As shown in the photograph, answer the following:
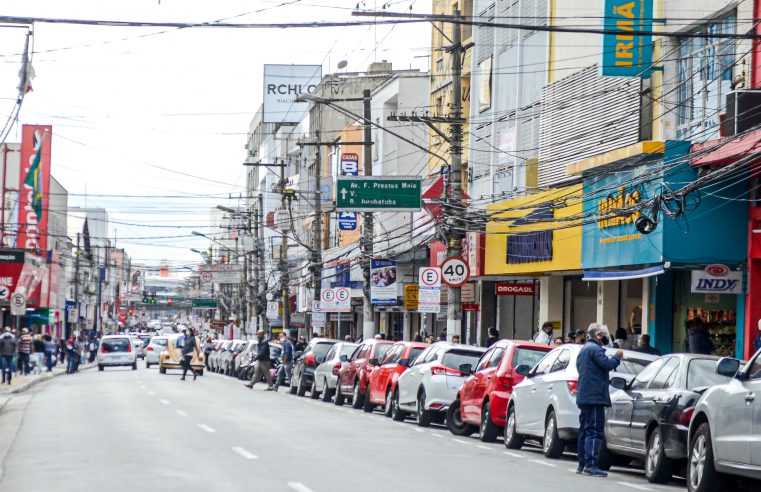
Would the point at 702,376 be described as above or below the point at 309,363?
above

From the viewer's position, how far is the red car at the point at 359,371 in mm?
30641

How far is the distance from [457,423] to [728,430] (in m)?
11.4

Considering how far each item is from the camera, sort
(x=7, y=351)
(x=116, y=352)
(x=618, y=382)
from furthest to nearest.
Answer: (x=116, y=352), (x=7, y=351), (x=618, y=382)

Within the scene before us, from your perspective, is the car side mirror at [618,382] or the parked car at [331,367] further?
the parked car at [331,367]

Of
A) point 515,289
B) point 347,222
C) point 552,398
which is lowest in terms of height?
point 552,398

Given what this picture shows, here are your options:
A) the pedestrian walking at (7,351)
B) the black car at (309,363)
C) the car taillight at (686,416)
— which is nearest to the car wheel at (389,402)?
the black car at (309,363)

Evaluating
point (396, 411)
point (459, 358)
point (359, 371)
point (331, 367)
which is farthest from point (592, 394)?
point (331, 367)

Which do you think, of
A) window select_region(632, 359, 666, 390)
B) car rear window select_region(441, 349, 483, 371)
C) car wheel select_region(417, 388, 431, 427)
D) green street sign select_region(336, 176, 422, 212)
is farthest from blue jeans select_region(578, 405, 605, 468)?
green street sign select_region(336, 176, 422, 212)

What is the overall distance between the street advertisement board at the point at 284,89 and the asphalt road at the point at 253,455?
75.0 meters

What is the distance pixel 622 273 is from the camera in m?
28.8

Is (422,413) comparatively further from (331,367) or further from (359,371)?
(331,367)

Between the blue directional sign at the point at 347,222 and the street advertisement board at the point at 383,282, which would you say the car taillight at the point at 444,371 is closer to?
the street advertisement board at the point at 383,282

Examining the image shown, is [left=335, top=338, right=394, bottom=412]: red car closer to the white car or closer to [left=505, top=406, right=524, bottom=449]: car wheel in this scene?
the white car

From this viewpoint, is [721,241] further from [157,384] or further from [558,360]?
[157,384]
